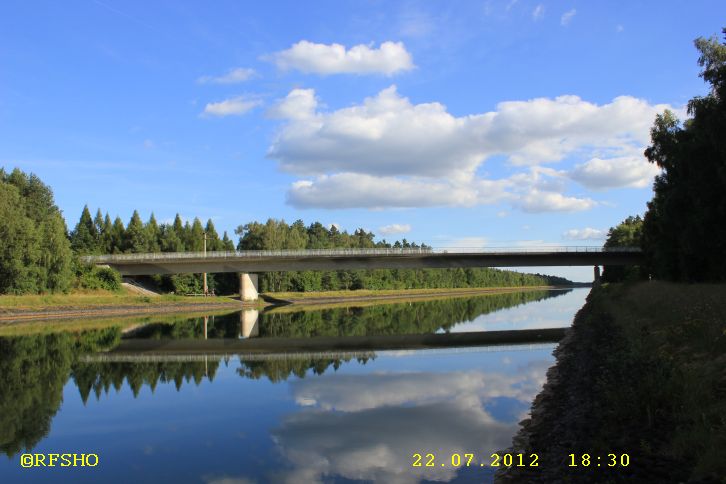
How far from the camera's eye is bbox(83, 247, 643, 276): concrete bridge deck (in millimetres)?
81188

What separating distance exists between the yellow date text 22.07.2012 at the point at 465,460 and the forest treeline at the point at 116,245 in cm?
6461

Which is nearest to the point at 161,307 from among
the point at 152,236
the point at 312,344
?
the point at 152,236

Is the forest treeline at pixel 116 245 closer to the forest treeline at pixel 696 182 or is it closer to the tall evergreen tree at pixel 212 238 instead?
the tall evergreen tree at pixel 212 238

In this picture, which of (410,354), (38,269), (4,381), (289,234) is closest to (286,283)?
(289,234)

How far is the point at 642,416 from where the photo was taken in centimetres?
1202

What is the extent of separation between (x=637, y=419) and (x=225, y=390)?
16.7m

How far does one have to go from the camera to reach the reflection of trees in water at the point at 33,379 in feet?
55.2

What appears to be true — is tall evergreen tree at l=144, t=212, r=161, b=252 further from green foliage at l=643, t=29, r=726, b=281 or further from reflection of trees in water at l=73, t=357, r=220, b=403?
green foliage at l=643, t=29, r=726, b=281

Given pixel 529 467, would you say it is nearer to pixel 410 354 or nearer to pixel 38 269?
pixel 410 354

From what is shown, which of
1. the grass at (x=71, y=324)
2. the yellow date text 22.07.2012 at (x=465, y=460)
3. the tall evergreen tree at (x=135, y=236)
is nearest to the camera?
the yellow date text 22.07.2012 at (x=465, y=460)

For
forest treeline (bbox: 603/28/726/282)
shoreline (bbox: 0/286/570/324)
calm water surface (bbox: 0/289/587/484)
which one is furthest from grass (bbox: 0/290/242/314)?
forest treeline (bbox: 603/28/726/282)

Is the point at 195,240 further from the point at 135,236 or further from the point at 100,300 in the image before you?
the point at 100,300

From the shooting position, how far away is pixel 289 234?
137 m

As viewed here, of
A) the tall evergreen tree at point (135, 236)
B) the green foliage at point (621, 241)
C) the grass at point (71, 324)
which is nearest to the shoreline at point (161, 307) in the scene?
the grass at point (71, 324)
